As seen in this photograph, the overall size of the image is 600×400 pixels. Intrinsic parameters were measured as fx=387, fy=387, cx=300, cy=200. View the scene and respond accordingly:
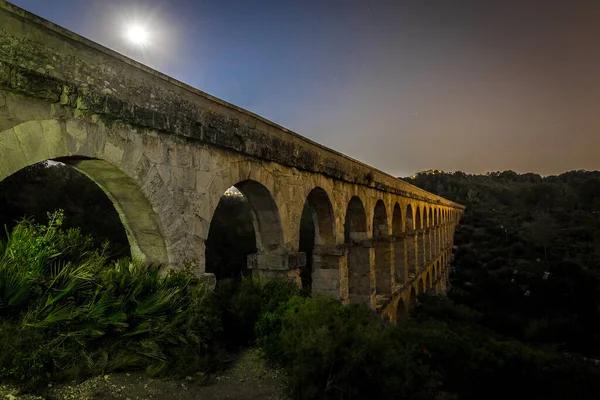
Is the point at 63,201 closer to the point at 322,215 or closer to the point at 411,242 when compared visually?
the point at 322,215

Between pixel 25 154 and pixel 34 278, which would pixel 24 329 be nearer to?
pixel 34 278

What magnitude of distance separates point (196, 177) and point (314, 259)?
4.83 m

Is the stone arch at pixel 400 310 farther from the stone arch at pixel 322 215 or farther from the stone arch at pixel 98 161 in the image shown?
the stone arch at pixel 98 161

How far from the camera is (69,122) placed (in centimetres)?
→ 324

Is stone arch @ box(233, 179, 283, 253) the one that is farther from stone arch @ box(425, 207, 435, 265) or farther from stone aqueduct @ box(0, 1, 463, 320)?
stone arch @ box(425, 207, 435, 265)

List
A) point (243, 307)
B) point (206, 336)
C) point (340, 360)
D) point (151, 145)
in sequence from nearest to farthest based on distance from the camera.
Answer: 1. point (340, 360)
2. point (206, 336)
3. point (151, 145)
4. point (243, 307)

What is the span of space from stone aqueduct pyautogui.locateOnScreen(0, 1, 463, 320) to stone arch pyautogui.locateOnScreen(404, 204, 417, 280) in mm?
8913

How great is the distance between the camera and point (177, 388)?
3145mm

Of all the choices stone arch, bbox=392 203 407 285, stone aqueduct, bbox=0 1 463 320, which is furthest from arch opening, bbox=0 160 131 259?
stone arch, bbox=392 203 407 285

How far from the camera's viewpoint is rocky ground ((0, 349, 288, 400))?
2725mm

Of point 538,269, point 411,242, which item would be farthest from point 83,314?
point 538,269

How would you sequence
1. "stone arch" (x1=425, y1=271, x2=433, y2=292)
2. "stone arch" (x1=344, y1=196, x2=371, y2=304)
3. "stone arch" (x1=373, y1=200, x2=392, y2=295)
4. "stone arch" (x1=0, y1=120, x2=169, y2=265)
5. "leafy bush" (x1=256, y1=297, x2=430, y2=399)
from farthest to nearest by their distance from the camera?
"stone arch" (x1=425, y1=271, x2=433, y2=292) < "stone arch" (x1=373, y1=200, x2=392, y2=295) < "stone arch" (x1=344, y1=196, x2=371, y2=304) < "leafy bush" (x1=256, y1=297, x2=430, y2=399) < "stone arch" (x1=0, y1=120, x2=169, y2=265)

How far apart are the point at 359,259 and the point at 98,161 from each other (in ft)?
27.0

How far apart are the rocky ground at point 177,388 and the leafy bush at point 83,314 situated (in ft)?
0.31
